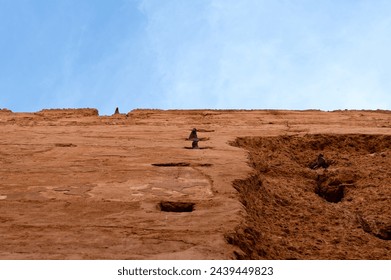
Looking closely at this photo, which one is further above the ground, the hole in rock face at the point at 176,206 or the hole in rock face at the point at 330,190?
the hole in rock face at the point at 330,190

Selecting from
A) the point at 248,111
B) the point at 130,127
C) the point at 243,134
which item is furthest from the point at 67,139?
the point at 248,111

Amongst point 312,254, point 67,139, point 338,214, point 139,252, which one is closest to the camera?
point 139,252

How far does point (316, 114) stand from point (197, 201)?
22.6ft

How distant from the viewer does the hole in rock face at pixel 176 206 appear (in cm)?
530

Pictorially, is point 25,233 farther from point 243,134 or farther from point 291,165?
point 243,134

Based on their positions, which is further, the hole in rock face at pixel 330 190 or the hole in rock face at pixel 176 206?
the hole in rock face at pixel 330 190

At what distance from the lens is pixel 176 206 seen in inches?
209

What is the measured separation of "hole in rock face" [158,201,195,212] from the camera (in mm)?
5305

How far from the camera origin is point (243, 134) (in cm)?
911

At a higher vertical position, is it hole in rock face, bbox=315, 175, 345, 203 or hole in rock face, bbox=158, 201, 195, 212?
hole in rock face, bbox=315, 175, 345, 203

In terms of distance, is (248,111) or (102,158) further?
(248,111)

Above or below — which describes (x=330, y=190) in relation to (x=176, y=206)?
above

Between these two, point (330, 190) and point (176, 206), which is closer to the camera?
point (176, 206)

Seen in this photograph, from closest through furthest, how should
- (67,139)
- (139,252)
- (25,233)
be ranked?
(139,252) → (25,233) → (67,139)
